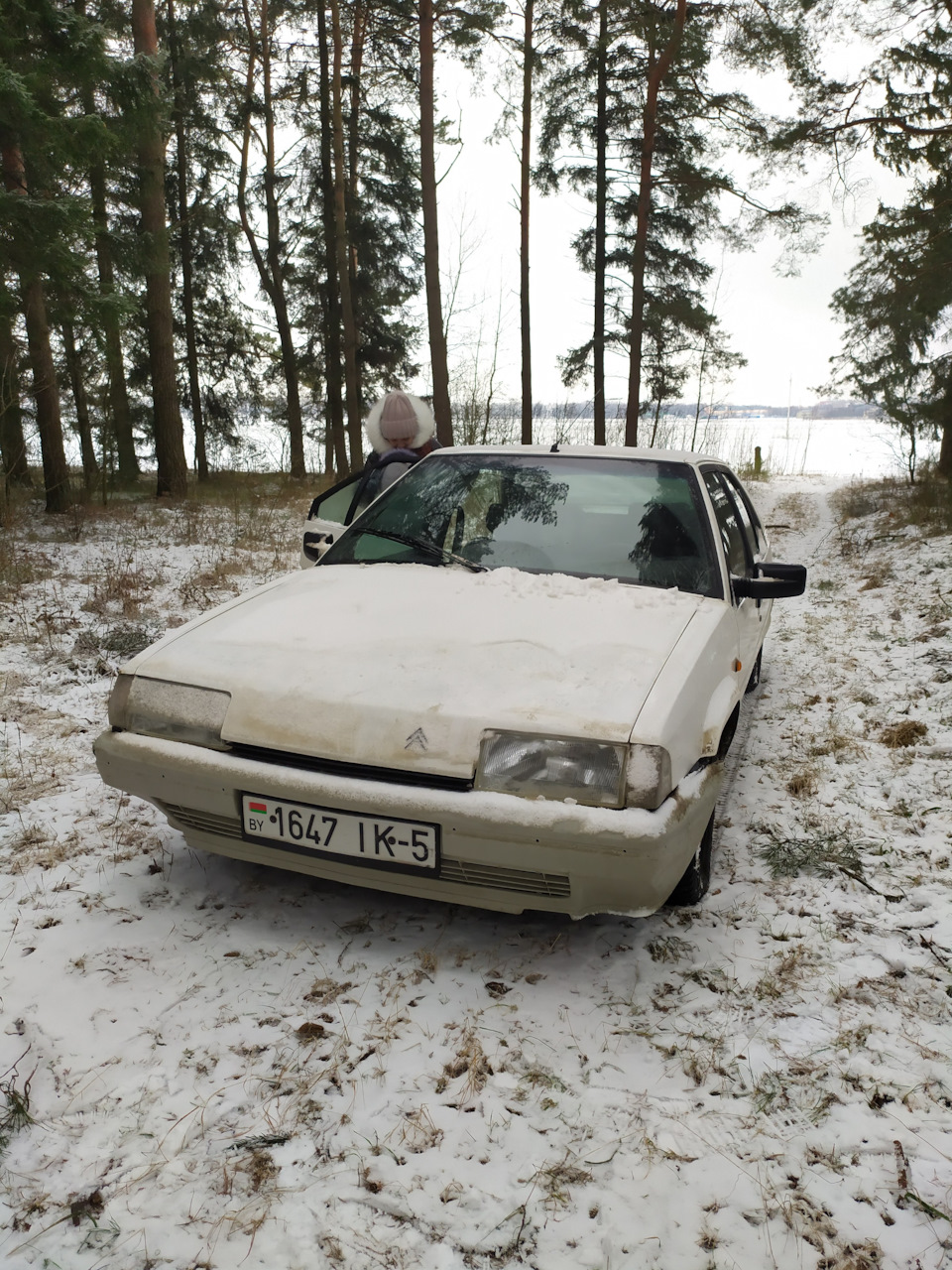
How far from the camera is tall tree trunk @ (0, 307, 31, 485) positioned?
9.12 metres

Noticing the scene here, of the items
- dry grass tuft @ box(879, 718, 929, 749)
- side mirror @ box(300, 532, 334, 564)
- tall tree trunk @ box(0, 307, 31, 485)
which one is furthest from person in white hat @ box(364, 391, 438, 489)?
tall tree trunk @ box(0, 307, 31, 485)

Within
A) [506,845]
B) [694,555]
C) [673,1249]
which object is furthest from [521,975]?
[694,555]

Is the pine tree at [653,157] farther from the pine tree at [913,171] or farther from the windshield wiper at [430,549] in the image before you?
the windshield wiper at [430,549]

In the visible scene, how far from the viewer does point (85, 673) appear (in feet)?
16.8

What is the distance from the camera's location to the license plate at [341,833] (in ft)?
7.03

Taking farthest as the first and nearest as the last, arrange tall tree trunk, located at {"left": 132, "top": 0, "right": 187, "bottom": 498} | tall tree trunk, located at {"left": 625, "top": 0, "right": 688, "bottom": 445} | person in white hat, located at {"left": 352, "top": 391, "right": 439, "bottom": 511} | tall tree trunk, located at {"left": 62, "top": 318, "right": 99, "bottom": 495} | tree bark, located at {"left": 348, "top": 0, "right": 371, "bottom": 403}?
tree bark, located at {"left": 348, "top": 0, "right": 371, "bottom": 403}
tall tree trunk, located at {"left": 625, "top": 0, "right": 688, "bottom": 445}
tall tree trunk, located at {"left": 62, "top": 318, "right": 99, "bottom": 495}
tall tree trunk, located at {"left": 132, "top": 0, "right": 187, "bottom": 498}
person in white hat, located at {"left": 352, "top": 391, "right": 439, "bottom": 511}

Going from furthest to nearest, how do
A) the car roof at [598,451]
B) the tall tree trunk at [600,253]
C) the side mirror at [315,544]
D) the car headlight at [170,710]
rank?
the tall tree trunk at [600,253], the side mirror at [315,544], the car roof at [598,451], the car headlight at [170,710]

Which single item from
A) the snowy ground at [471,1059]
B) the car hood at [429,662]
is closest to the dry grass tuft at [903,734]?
the snowy ground at [471,1059]

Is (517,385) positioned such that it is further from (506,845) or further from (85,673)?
(506,845)

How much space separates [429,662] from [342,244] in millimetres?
16743

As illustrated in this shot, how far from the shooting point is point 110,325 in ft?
29.9

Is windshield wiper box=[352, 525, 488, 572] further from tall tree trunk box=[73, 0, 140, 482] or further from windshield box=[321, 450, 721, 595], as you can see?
tall tree trunk box=[73, 0, 140, 482]

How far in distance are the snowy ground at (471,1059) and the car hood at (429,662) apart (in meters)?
0.73

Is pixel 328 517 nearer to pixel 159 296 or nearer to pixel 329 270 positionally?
pixel 159 296
